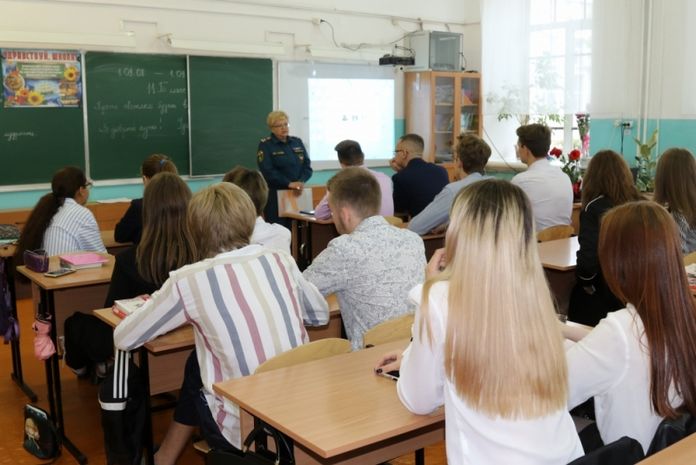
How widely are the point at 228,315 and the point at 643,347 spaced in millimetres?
1270

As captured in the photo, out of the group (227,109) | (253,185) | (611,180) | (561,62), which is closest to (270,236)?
(253,185)

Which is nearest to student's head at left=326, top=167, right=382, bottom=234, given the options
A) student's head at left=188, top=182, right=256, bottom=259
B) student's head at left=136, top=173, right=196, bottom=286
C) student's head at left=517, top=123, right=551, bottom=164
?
student's head at left=188, top=182, right=256, bottom=259

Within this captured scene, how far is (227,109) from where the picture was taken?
7930mm

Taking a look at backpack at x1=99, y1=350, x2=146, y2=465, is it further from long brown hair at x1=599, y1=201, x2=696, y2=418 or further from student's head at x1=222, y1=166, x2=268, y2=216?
long brown hair at x1=599, y1=201, x2=696, y2=418

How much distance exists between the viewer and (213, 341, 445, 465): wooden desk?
6.03 feet

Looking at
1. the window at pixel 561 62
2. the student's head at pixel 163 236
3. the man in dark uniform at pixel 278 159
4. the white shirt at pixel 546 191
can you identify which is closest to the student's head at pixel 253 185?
the student's head at pixel 163 236

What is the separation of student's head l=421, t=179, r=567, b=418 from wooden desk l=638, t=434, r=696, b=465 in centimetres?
26

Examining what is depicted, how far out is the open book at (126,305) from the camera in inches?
116

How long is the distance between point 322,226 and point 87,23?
9.57 ft

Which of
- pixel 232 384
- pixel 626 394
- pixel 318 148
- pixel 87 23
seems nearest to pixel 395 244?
pixel 232 384

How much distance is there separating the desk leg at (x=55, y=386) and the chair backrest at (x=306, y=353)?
161 centimetres

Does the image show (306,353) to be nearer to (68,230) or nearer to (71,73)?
(68,230)

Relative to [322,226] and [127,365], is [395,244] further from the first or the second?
[322,226]

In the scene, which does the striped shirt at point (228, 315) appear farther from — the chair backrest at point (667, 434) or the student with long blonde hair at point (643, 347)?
the chair backrest at point (667, 434)
